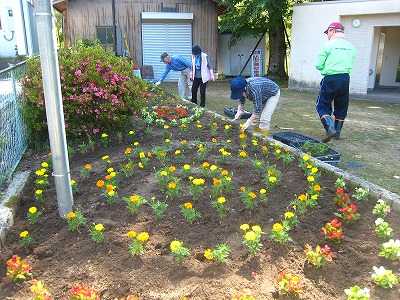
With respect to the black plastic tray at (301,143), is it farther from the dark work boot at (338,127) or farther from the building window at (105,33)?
the building window at (105,33)

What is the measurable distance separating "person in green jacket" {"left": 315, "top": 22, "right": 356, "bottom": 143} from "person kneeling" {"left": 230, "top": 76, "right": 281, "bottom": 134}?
3.01 feet

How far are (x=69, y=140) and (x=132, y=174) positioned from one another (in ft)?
6.49

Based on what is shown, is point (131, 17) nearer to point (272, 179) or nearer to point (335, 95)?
point (335, 95)

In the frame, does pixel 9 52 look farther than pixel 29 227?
Yes

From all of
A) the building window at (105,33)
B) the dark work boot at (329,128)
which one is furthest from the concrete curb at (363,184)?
the building window at (105,33)

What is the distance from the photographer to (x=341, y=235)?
3373 millimetres

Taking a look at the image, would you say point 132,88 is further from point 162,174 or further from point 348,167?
point 348,167

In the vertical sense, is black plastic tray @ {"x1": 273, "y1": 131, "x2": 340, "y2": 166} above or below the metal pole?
below

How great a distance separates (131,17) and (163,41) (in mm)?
1695

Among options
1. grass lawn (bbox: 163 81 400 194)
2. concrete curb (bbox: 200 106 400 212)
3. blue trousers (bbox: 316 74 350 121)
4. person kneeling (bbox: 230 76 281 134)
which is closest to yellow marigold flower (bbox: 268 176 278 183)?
concrete curb (bbox: 200 106 400 212)

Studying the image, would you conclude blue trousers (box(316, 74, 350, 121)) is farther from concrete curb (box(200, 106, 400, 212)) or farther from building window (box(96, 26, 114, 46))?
building window (box(96, 26, 114, 46))

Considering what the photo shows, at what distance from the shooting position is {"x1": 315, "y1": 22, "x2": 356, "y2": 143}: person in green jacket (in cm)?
681

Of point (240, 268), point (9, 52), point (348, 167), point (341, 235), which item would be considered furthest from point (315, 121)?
point (9, 52)

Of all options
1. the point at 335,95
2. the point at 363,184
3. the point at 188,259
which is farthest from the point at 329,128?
the point at 188,259
